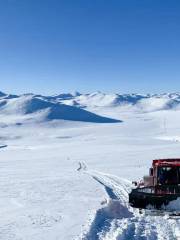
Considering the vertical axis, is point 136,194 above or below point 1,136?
below

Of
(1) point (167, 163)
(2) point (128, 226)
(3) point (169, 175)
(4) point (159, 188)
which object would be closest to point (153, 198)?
(4) point (159, 188)

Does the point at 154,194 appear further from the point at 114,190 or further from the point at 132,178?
the point at 132,178

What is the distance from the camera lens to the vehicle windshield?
657 inches

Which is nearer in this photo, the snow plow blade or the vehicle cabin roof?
the snow plow blade

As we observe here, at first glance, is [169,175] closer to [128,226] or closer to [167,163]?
[167,163]

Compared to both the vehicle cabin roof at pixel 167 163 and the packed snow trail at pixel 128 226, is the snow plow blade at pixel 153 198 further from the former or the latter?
the vehicle cabin roof at pixel 167 163

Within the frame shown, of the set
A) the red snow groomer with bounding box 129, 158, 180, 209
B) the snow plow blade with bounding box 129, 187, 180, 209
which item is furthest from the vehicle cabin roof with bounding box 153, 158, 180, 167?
the snow plow blade with bounding box 129, 187, 180, 209

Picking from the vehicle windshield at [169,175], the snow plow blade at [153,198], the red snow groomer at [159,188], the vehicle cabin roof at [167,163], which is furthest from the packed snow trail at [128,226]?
the vehicle cabin roof at [167,163]

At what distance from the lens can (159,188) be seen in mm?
15680

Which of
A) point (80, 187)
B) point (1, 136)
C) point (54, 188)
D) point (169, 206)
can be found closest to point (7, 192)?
point (54, 188)

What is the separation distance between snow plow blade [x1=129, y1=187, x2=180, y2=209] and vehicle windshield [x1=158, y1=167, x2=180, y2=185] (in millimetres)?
1181

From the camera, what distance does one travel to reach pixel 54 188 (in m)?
23.8

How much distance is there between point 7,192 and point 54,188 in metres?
2.61

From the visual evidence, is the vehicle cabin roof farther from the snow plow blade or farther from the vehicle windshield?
the snow plow blade
